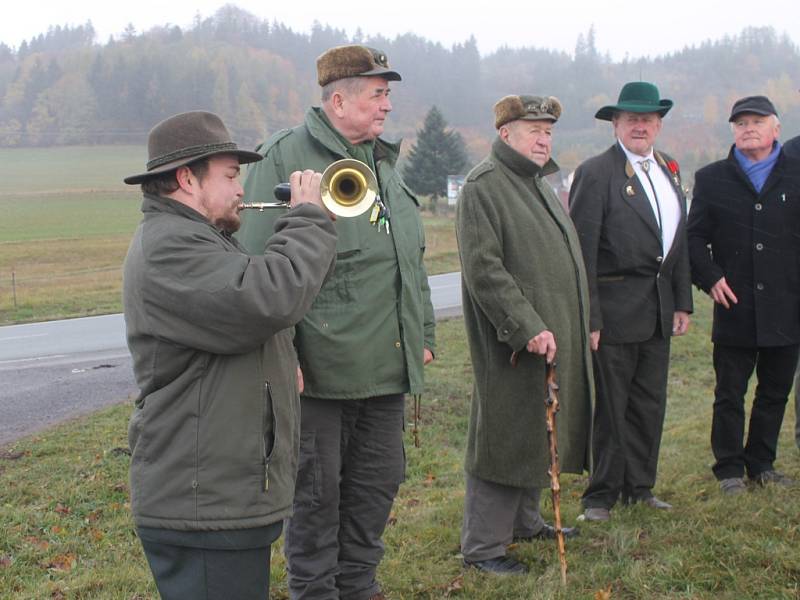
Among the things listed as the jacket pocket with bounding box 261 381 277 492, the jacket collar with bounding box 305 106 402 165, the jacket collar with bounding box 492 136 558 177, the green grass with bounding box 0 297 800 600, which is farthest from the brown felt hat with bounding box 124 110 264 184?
the green grass with bounding box 0 297 800 600

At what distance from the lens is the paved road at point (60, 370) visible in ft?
31.6

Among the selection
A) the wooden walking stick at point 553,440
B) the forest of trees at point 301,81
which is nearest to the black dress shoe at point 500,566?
the wooden walking stick at point 553,440

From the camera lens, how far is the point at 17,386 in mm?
11445

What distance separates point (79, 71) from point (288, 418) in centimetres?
10147

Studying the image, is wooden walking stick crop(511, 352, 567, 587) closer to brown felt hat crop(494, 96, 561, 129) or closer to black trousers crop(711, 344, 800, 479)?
brown felt hat crop(494, 96, 561, 129)

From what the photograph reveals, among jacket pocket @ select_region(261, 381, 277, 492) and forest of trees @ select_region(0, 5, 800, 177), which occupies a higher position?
forest of trees @ select_region(0, 5, 800, 177)

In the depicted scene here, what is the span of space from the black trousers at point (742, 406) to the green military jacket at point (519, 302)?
1.52 meters

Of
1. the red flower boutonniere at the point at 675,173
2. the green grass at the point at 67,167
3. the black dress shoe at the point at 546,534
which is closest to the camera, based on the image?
the black dress shoe at the point at 546,534

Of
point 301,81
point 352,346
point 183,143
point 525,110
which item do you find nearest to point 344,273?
point 352,346

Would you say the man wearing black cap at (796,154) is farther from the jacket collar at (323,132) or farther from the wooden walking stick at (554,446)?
the jacket collar at (323,132)

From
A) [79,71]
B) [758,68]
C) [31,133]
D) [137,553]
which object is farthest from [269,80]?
[137,553]

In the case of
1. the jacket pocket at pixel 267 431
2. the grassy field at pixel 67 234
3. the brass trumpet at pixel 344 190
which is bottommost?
the grassy field at pixel 67 234

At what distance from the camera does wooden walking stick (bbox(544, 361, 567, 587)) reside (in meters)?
4.33

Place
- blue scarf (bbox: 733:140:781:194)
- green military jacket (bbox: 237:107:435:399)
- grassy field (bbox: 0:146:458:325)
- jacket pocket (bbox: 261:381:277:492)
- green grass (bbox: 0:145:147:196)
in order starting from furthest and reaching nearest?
green grass (bbox: 0:145:147:196) < grassy field (bbox: 0:146:458:325) < blue scarf (bbox: 733:140:781:194) < green military jacket (bbox: 237:107:435:399) < jacket pocket (bbox: 261:381:277:492)
